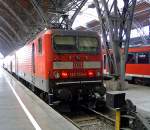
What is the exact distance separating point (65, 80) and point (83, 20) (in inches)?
1507

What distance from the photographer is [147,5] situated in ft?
124

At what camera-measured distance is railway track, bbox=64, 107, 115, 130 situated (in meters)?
11.0

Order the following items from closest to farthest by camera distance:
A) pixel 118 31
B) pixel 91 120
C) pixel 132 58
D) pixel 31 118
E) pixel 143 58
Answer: pixel 31 118 < pixel 91 120 < pixel 118 31 < pixel 143 58 < pixel 132 58

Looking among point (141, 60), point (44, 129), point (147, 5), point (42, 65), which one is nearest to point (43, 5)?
point (147, 5)

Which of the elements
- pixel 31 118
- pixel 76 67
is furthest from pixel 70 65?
pixel 31 118

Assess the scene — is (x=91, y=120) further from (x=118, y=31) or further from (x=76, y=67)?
(x=118, y=31)

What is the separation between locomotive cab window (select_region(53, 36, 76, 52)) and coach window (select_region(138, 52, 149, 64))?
12.5 meters

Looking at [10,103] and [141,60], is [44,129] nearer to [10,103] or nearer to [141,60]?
[10,103]

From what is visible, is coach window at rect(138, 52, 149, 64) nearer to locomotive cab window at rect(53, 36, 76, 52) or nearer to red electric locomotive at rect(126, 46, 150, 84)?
red electric locomotive at rect(126, 46, 150, 84)

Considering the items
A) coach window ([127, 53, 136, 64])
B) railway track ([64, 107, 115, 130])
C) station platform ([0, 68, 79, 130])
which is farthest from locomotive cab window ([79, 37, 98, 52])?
coach window ([127, 53, 136, 64])

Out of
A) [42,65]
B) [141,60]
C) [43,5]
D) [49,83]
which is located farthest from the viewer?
[43,5]

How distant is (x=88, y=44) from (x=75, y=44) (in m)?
0.54

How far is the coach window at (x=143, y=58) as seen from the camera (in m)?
24.8

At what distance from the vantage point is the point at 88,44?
44.5ft
